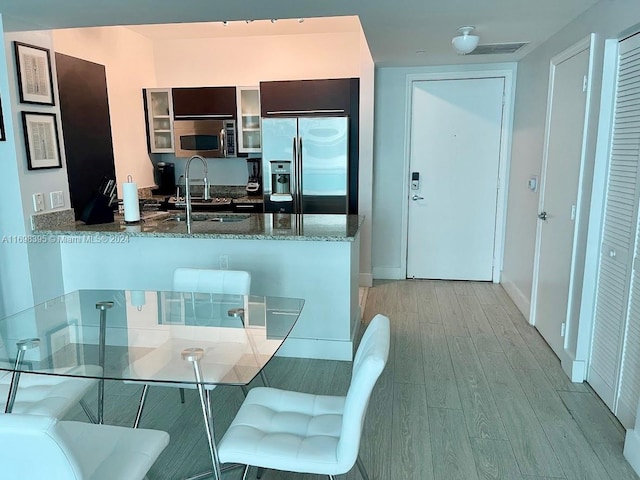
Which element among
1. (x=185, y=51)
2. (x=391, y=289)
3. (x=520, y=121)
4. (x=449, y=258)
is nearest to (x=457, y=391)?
(x=391, y=289)

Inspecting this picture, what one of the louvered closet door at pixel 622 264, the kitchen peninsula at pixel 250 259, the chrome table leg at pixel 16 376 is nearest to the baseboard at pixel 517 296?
the louvered closet door at pixel 622 264

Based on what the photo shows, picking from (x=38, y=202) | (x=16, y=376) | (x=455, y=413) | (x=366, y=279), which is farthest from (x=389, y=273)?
(x=16, y=376)

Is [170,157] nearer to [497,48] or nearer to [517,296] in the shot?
[497,48]

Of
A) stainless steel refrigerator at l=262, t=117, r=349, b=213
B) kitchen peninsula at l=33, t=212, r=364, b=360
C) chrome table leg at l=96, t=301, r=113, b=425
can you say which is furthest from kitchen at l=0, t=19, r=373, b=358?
chrome table leg at l=96, t=301, r=113, b=425

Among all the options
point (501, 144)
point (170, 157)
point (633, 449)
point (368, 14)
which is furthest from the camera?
point (170, 157)

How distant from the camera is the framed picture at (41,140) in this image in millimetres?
2930

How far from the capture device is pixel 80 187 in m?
3.81

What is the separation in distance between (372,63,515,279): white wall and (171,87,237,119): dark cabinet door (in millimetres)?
1580

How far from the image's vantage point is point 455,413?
2.46m

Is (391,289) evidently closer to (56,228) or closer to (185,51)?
(56,228)

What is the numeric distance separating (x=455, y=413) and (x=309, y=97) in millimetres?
3250

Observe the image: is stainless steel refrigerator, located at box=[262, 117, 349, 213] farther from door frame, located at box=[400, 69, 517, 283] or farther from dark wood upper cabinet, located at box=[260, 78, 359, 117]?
door frame, located at box=[400, 69, 517, 283]

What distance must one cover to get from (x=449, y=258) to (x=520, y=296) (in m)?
1.03

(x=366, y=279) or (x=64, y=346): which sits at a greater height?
(x=64, y=346)
